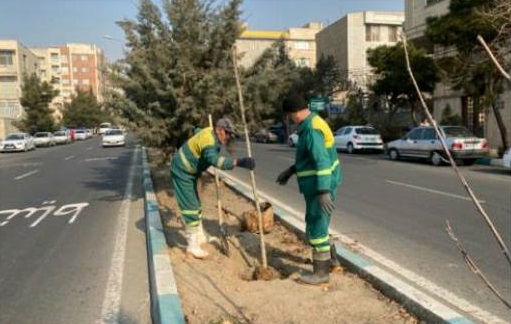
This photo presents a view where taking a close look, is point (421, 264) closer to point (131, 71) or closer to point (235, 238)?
point (235, 238)

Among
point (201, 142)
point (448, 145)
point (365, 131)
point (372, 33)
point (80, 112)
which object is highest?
point (372, 33)

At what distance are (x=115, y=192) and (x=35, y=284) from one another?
844 cm

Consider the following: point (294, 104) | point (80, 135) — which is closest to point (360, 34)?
point (80, 135)

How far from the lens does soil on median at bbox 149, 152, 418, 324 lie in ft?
15.6

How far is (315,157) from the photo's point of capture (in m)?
5.27

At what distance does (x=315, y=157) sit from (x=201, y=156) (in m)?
1.83

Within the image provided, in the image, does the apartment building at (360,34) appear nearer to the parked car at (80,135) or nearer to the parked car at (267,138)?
the parked car at (267,138)

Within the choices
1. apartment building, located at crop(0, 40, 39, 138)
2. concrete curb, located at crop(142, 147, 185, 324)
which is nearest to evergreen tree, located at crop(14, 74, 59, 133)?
apartment building, located at crop(0, 40, 39, 138)

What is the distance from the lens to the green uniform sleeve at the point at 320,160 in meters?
5.20

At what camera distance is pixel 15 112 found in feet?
244

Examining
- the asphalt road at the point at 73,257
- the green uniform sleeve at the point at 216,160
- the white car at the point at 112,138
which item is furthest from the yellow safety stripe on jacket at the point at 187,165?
the white car at the point at 112,138

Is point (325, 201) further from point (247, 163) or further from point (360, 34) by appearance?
point (360, 34)

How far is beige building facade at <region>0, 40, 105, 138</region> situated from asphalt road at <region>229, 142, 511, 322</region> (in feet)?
20.4

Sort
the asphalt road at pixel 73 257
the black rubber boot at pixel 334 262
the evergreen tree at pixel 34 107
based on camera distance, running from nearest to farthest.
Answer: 1. the asphalt road at pixel 73 257
2. the black rubber boot at pixel 334 262
3. the evergreen tree at pixel 34 107
